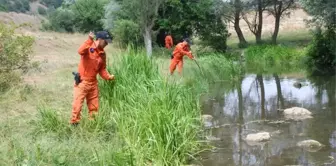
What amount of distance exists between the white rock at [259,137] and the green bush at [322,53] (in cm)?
1271

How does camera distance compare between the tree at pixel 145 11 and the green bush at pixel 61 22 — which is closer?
the tree at pixel 145 11

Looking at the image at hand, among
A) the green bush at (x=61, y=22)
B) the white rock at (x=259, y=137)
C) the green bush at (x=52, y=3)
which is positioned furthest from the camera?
the green bush at (x=52, y=3)

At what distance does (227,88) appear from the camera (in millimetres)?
14844

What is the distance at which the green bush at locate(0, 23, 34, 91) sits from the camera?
33.4 feet

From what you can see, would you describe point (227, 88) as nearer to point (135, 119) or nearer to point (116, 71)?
point (116, 71)

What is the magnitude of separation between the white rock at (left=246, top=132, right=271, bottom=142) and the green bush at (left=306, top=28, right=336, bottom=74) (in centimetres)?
1271

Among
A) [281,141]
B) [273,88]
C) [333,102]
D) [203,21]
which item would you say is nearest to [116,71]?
[281,141]

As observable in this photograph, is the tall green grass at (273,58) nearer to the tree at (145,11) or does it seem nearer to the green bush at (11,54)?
the tree at (145,11)

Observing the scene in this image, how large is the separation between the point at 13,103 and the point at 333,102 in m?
8.10

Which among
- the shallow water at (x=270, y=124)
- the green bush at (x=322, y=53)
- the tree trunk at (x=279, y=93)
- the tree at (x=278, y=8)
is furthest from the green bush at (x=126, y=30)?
the shallow water at (x=270, y=124)

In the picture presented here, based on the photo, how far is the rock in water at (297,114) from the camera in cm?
976

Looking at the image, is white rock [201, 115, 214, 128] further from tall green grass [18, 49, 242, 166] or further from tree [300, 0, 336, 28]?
tree [300, 0, 336, 28]

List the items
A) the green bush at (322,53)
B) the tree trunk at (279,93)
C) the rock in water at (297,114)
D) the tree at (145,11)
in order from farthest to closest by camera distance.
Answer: the tree at (145,11) → the green bush at (322,53) → the tree trunk at (279,93) → the rock in water at (297,114)

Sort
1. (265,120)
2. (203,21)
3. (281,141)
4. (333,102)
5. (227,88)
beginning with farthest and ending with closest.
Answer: (203,21)
(227,88)
(333,102)
(265,120)
(281,141)
